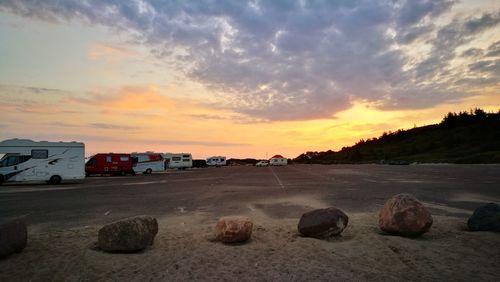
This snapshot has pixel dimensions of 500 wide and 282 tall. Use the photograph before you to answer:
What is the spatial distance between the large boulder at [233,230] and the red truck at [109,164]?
44.0 m

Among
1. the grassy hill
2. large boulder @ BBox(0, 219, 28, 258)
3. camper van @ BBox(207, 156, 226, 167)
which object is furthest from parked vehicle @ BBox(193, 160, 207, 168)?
large boulder @ BBox(0, 219, 28, 258)

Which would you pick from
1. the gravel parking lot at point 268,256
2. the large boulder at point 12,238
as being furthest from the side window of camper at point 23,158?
the large boulder at point 12,238

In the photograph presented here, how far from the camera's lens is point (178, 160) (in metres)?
83.2

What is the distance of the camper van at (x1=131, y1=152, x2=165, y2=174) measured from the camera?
5662 centimetres

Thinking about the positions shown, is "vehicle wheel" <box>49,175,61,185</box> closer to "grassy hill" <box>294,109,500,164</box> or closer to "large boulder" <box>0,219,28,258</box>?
"large boulder" <box>0,219,28,258</box>

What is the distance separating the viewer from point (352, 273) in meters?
7.48

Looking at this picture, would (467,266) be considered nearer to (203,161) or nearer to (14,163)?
(14,163)

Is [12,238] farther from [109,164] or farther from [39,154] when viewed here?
[109,164]

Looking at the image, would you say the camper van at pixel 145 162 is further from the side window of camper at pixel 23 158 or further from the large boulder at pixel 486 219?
the large boulder at pixel 486 219

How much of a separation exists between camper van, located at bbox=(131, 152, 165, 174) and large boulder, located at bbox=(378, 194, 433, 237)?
48.5m

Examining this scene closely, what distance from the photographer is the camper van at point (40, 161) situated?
34003 millimetres

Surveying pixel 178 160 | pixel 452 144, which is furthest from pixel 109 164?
pixel 452 144

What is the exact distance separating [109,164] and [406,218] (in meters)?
45.6

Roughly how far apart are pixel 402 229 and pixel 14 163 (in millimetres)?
32566
